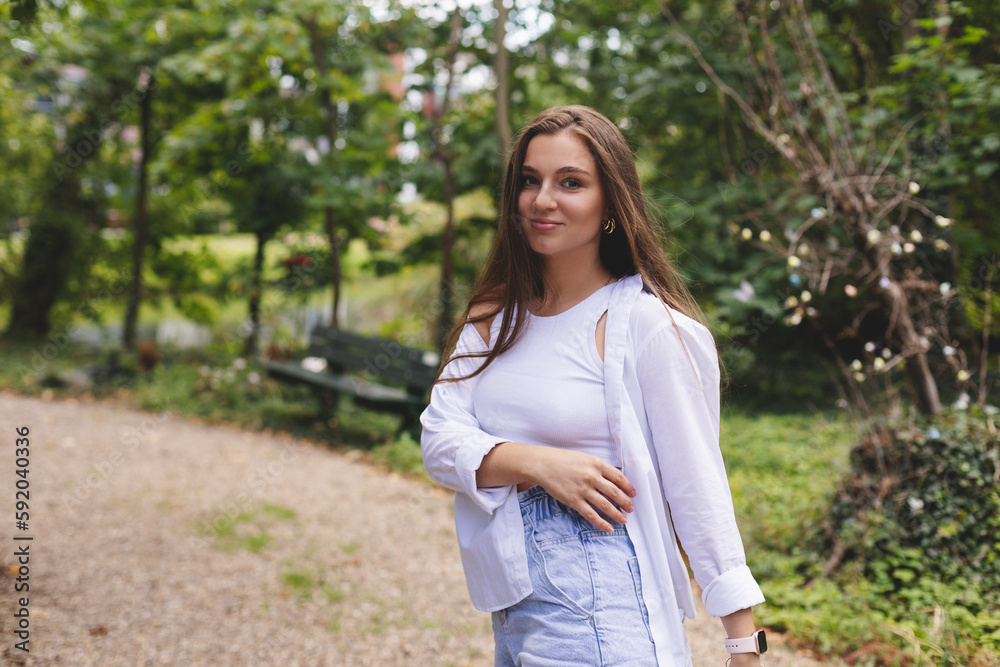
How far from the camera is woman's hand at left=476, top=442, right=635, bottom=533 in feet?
4.36

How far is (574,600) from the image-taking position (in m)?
1.34

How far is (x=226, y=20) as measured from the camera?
25.8 ft

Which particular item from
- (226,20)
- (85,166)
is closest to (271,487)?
(226,20)

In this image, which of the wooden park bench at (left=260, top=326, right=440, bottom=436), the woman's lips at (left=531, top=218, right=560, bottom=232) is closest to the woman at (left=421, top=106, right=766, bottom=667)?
the woman's lips at (left=531, top=218, right=560, bottom=232)

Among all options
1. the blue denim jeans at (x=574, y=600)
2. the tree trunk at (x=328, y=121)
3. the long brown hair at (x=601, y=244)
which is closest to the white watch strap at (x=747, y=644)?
the blue denim jeans at (x=574, y=600)

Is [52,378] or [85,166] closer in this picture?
[52,378]

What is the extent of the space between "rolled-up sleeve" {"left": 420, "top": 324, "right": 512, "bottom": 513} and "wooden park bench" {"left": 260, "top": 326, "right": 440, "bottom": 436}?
482 centimetres

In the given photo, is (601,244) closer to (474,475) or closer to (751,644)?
(474,475)

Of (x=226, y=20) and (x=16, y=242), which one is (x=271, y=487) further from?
(x=16, y=242)

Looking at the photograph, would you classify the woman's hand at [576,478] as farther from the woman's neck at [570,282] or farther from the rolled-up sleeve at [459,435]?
the woman's neck at [570,282]

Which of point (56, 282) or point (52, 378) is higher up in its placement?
point (56, 282)

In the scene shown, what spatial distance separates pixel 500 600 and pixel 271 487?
4852 millimetres

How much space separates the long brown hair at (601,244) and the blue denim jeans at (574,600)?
0.39 m

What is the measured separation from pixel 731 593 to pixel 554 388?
507mm
